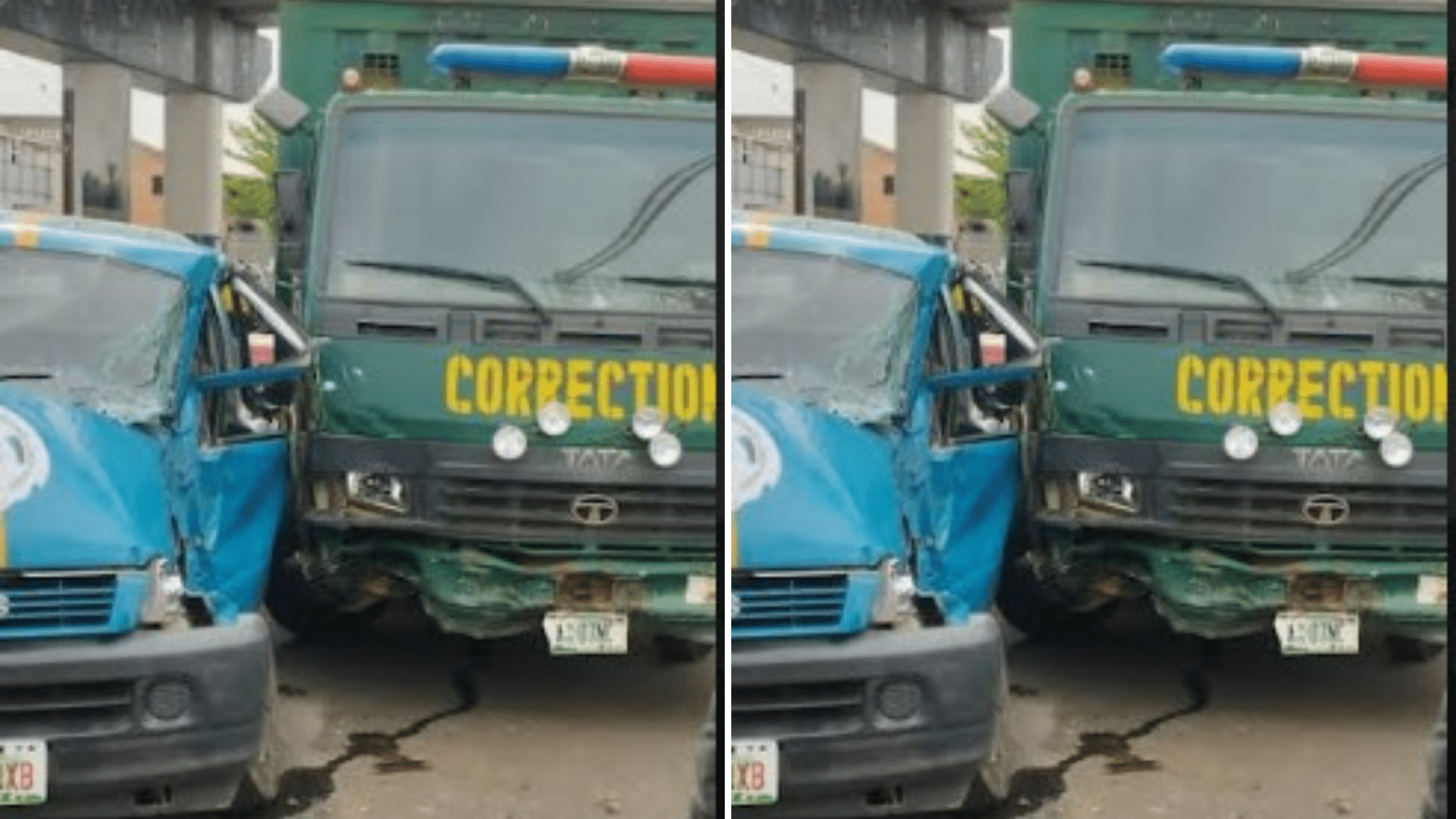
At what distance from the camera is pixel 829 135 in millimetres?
4234

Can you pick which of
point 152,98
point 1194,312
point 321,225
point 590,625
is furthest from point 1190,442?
point 152,98

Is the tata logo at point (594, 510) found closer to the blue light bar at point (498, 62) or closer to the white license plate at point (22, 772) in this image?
the blue light bar at point (498, 62)

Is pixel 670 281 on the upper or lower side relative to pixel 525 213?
lower

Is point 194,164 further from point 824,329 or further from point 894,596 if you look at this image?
point 894,596

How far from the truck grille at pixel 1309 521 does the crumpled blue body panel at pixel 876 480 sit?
1.02ft

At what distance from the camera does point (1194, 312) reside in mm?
4113

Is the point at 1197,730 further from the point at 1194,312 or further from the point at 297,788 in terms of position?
the point at 297,788

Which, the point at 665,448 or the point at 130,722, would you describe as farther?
the point at 665,448

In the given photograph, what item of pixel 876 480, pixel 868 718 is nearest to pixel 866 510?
pixel 876 480

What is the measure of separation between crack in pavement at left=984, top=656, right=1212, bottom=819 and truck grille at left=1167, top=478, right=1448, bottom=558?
238mm

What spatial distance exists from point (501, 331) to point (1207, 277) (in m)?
1.12

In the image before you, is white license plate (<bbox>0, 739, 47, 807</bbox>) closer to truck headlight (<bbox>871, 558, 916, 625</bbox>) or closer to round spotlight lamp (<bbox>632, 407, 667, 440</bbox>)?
round spotlight lamp (<bbox>632, 407, 667, 440</bbox>)

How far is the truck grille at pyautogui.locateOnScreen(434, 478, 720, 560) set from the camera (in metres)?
4.16

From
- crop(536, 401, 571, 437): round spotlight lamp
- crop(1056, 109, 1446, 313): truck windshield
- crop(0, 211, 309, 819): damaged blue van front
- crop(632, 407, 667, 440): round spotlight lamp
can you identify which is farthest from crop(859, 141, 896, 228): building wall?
crop(0, 211, 309, 819): damaged blue van front
